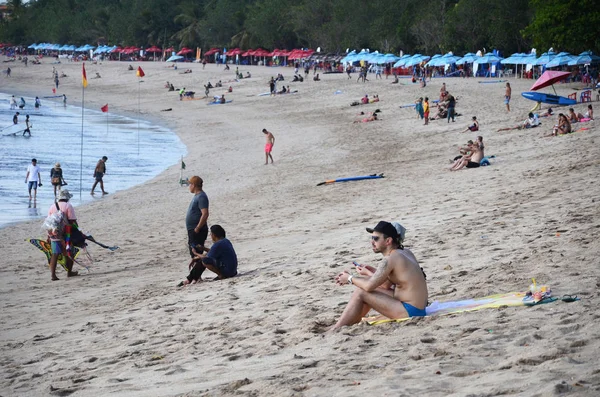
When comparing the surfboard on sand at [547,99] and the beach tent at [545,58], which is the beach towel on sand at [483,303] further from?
the beach tent at [545,58]

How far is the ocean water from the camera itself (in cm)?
2017

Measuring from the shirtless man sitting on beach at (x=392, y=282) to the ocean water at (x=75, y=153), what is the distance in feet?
40.2

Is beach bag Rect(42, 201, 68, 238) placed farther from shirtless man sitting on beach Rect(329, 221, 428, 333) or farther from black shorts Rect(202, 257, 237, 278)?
shirtless man sitting on beach Rect(329, 221, 428, 333)

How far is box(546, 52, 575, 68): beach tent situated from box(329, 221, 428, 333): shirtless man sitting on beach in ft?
124

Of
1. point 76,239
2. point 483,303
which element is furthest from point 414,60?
point 483,303

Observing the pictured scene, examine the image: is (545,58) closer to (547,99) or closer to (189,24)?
(547,99)

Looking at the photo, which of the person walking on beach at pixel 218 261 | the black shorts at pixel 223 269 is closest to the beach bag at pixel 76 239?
the person walking on beach at pixel 218 261

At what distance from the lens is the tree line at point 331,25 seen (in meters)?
38.4

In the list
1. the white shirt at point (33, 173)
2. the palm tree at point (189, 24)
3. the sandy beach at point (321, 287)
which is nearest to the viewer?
the sandy beach at point (321, 287)

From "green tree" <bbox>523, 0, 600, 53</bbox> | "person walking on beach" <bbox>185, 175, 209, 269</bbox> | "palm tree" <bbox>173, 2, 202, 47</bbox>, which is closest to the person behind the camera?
"person walking on beach" <bbox>185, 175, 209, 269</bbox>

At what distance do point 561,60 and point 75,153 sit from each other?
2560 cm

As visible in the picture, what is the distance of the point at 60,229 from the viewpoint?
35.7ft

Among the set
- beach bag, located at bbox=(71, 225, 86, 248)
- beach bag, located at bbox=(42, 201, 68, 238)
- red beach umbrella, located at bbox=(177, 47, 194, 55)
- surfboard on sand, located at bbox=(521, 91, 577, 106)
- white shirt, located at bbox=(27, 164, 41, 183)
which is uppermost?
red beach umbrella, located at bbox=(177, 47, 194, 55)

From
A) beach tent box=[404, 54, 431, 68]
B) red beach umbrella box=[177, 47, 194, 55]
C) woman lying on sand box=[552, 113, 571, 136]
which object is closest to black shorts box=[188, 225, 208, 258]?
woman lying on sand box=[552, 113, 571, 136]
